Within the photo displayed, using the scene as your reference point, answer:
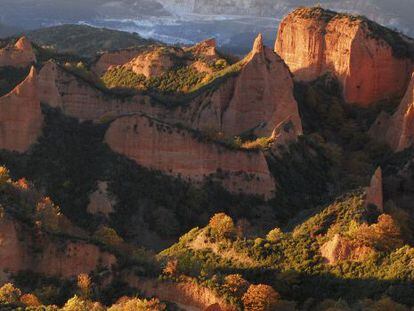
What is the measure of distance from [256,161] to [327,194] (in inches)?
180

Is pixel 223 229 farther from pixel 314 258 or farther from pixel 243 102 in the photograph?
pixel 243 102

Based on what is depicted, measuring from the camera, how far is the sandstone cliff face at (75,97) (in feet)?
161

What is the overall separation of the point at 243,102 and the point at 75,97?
32.9 ft

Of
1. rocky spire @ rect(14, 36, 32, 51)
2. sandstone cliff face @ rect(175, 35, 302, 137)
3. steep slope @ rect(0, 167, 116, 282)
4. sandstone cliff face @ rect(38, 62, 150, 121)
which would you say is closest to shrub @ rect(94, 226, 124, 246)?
steep slope @ rect(0, 167, 116, 282)

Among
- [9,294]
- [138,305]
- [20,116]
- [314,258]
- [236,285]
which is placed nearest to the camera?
[138,305]

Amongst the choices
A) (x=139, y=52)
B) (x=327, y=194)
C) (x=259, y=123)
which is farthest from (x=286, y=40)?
(x=327, y=194)

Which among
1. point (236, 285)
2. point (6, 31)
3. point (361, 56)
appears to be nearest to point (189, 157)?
point (236, 285)

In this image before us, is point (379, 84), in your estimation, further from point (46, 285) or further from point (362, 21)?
point (46, 285)

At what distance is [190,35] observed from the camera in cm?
18025

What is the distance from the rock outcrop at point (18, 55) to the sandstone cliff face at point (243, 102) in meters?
8.82

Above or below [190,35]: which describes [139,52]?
above

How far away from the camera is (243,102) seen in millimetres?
55188

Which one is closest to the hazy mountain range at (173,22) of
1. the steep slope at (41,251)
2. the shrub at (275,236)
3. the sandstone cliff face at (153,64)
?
the sandstone cliff face at (153,64)

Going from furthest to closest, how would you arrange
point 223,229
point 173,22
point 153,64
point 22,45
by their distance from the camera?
point 173,22, point 153,64, point 22,45, point 223,229
